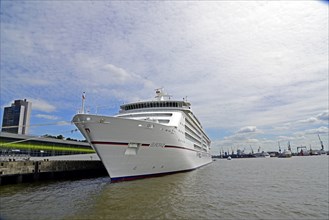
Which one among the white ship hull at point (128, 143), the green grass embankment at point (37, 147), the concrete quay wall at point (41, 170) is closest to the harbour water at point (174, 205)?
the white ship hull at point (128, 143)

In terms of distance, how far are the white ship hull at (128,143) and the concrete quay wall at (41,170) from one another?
27.0 feet

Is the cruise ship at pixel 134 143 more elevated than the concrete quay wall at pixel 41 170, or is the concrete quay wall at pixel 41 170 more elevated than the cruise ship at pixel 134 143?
the cruise ship at pixel 134 143

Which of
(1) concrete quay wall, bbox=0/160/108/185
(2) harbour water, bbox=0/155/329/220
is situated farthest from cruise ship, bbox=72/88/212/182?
(1) concrete quay wall, bbox=0/160/108/185

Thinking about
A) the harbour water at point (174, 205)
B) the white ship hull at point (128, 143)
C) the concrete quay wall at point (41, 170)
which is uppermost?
the white ship hull at point (128, 143)

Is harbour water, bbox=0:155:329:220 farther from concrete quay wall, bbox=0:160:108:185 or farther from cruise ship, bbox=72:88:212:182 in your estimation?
concrete quay wall, bbox=0:160:108:185

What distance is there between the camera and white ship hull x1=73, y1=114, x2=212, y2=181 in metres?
15.6

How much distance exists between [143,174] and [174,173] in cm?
562

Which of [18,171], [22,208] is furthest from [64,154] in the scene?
[22,208]

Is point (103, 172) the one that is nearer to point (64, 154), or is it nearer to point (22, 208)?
point (64, 154)

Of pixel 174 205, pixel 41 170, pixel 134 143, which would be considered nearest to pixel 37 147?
pixel 41 170

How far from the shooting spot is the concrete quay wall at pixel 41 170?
19080 mm

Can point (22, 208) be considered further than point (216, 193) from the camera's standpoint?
No

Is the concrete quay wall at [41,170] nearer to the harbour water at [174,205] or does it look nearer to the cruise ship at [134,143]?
the harbour water at [174,205]

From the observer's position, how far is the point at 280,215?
9.02 metres
